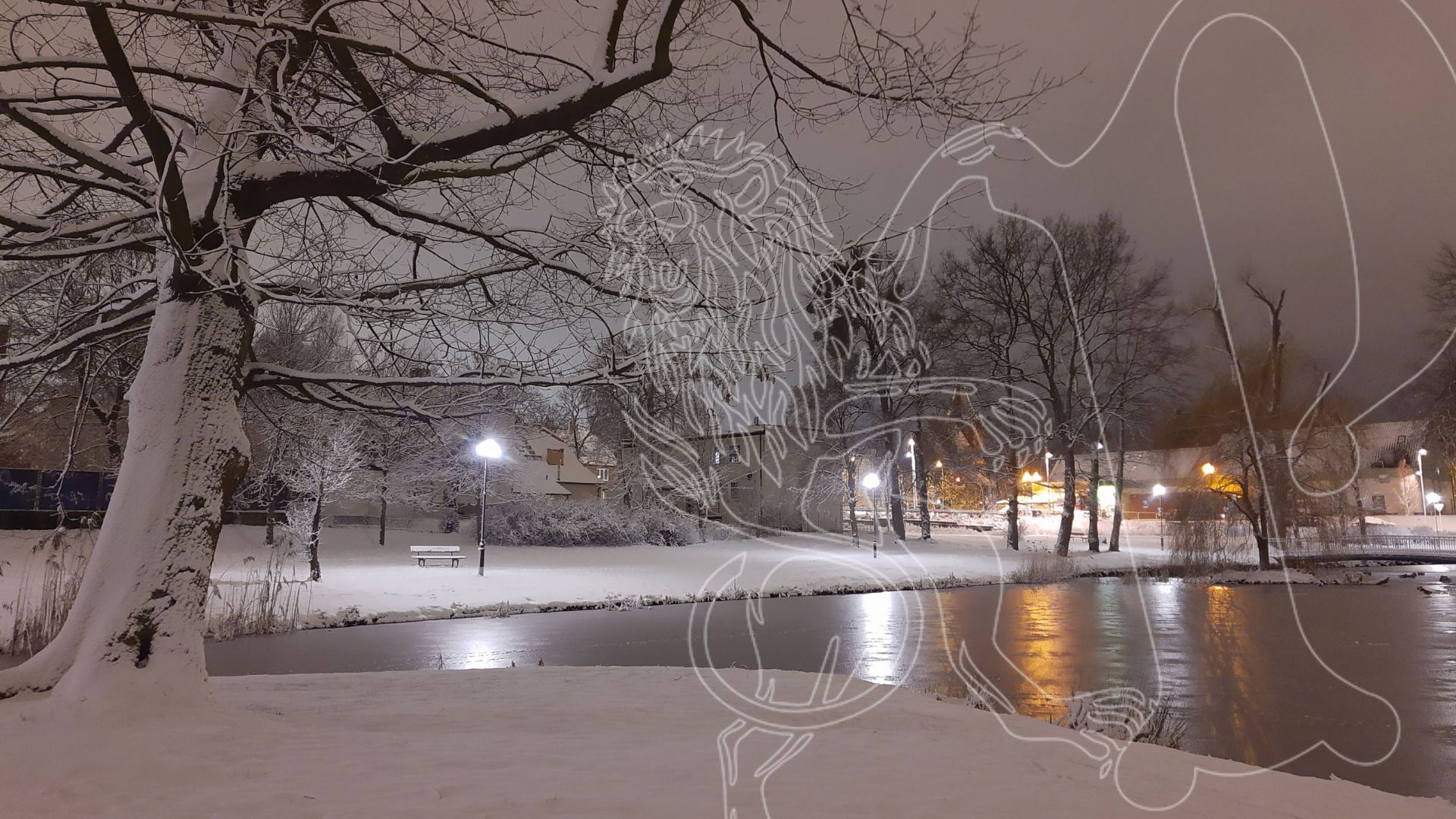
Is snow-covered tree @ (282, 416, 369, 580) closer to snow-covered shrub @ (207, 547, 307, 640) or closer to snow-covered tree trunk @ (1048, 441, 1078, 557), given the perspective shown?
snow-covered shrub @ (207, 547, 307, 640)

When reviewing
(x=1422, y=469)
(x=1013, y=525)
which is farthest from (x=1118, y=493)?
(x=1422, y=469)

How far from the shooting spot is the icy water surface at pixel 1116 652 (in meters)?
8.07

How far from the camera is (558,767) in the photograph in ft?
14.7

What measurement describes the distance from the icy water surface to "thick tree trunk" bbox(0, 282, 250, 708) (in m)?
4.38

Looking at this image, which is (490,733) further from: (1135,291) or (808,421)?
(1135,291)

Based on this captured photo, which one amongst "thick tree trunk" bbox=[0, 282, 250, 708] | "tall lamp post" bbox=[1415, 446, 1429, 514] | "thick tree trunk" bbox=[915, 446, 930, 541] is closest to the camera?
"thick tree trunk" bbox=[0, 282, 250, 708]

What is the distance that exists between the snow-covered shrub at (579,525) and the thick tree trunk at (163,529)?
97.3 feet

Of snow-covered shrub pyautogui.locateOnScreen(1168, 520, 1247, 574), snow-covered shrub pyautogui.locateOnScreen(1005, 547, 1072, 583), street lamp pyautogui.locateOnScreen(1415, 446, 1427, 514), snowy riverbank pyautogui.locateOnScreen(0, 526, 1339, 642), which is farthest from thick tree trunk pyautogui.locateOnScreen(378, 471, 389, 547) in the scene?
street lamp pyautogui.locateOnScreen(1415, 446, 1427, 514)

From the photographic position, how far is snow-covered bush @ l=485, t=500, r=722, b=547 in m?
35.0

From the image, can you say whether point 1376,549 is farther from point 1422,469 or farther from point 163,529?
point 163,529

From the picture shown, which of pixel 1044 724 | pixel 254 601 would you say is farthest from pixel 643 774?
pixel 254 601

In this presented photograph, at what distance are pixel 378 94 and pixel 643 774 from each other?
15.8 feet

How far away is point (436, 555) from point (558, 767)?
23814 millimetres

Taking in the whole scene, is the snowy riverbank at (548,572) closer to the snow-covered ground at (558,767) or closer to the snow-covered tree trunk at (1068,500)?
the snow-covered tree trunk at (1068,500)
